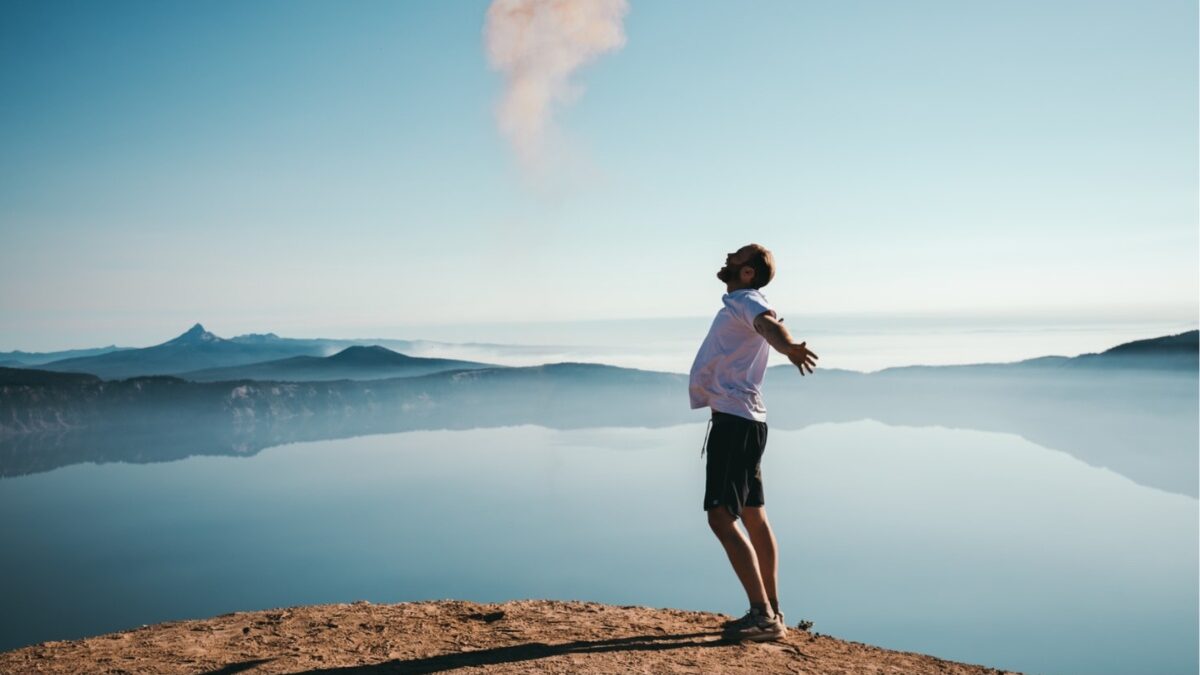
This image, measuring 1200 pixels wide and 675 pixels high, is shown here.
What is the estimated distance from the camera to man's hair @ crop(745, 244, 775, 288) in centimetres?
449

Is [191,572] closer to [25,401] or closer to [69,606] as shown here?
[69,606]

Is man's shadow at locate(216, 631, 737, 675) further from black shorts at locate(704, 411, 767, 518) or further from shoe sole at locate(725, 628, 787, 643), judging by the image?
black shorts at locate(704, 411, 767, 518)

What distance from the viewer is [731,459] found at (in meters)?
4.34

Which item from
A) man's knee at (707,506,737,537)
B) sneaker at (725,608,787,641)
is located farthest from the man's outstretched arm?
sneaker at (725,608,787,641)

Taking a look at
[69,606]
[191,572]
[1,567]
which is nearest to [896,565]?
[191,572]

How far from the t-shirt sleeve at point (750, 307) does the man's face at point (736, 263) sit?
32 cm

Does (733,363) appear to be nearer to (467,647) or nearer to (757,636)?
(757,636)

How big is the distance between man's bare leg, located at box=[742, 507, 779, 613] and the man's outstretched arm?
1.20 meters

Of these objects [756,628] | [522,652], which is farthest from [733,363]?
[522,652]

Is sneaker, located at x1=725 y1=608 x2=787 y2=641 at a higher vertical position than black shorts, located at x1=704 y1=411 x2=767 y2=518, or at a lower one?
lower

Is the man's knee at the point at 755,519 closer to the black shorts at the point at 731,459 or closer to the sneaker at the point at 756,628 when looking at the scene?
the black shorts at the point at 731,459

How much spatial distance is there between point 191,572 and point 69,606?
1949 cm

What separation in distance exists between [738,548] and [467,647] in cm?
194

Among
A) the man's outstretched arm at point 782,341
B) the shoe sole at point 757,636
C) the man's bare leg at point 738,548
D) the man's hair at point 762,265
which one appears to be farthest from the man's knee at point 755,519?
the man's hair at point 762,265
